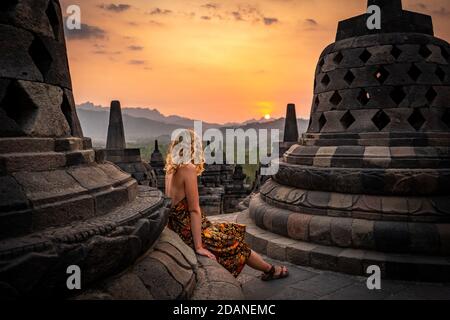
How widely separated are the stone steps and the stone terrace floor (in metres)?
0.08

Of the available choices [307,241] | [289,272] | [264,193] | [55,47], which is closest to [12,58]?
[55,47]

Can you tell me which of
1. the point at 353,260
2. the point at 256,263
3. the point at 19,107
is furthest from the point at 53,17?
the point at 353,260

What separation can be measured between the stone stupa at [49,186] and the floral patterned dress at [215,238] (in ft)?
0.98

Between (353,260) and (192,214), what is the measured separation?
196cm

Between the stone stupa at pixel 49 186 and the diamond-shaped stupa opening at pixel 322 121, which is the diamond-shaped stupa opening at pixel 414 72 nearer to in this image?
the diamond-shaped stupa opening at pixel 322 121

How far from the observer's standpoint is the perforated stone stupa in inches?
150

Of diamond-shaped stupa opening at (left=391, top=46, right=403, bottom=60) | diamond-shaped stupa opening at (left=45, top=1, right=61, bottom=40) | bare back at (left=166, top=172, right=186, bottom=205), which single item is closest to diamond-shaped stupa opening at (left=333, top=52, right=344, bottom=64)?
diamond-shaped stupa opening at (left=391, top=46, right=403, bottom=60)

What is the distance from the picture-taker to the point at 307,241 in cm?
434

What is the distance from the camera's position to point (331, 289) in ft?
11.2

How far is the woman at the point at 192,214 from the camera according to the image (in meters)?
2.93

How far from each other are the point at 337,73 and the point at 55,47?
398 cm

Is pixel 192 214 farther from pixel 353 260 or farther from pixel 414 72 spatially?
pixel 414 72

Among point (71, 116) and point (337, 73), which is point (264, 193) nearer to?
point (337, 73)

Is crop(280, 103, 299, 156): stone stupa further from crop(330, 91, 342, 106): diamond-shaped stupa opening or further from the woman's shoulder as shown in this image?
the woman's shoulder
